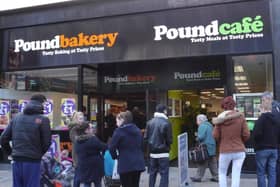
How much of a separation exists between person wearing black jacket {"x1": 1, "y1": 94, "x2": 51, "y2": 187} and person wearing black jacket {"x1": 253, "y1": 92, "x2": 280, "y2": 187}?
11.3 feet

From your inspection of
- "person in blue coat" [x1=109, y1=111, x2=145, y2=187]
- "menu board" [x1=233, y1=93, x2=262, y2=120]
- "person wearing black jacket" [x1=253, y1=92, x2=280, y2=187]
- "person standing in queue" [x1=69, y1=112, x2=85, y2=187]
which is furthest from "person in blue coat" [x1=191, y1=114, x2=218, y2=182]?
"person standing in queue" [x1=69, y1=112, x2=85, y2=187]

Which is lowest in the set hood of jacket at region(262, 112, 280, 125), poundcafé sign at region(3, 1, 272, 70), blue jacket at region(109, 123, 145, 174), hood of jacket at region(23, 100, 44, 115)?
blue jacket at region(109, 123, 145, 174)

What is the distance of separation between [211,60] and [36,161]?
6.83 m

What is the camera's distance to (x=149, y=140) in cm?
776

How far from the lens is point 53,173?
6.52 meters

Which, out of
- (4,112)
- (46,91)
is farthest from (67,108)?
(4,112)

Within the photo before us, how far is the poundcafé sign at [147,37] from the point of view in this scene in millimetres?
9445

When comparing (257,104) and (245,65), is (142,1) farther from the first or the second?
(257,104)

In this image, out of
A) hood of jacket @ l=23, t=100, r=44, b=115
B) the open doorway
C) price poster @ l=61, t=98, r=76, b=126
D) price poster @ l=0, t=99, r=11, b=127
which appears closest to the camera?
hood of jacket @ l=23, t=100, r=44, b=115

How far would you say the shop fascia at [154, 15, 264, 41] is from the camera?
9.37 meters

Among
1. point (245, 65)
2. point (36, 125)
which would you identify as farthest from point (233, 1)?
point (36, 125)

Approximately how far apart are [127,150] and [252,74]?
15.6 ft

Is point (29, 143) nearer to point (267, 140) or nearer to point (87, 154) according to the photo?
point (87, 154)

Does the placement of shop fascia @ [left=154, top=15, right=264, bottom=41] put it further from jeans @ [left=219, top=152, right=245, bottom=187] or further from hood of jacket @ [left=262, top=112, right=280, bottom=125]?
jeans @ [left=219, top=152, right=245, bottom=187]
